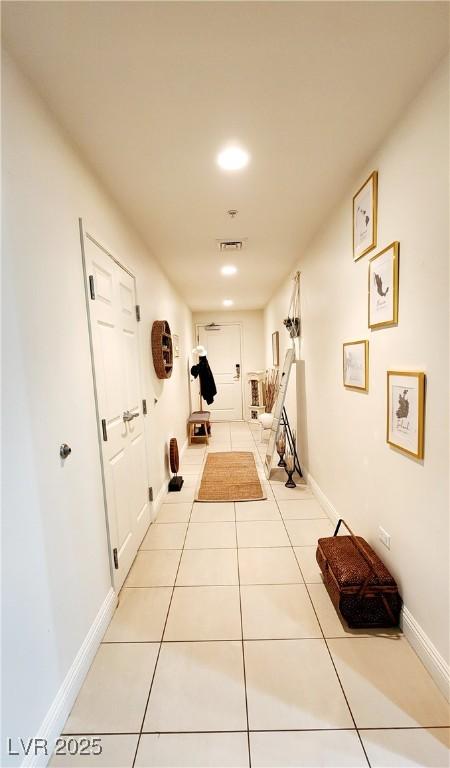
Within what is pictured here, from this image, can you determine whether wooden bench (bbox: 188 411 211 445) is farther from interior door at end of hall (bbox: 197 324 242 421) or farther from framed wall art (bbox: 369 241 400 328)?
framed wall art (bbox: 369 241 400 328)

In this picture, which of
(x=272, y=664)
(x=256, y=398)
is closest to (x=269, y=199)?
(x=272, y=664)

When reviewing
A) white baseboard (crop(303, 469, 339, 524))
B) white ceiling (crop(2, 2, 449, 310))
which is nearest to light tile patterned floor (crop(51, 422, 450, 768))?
white baseboard (crop(303, 469, 339, 524))

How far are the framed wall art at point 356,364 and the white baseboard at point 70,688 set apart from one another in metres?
1.88

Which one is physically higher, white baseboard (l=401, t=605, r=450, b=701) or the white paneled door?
the white paneled door

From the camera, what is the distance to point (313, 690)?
126cm

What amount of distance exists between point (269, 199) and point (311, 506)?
8.32ft

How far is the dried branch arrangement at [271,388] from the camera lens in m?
5.15

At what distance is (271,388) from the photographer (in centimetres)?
538

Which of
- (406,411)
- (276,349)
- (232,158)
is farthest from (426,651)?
(276,349)

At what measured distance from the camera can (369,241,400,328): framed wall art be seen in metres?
1.46

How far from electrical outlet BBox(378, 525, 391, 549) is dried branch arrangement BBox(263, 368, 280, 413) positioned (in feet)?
11.0

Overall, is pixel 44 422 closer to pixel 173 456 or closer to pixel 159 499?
pixel 159 499

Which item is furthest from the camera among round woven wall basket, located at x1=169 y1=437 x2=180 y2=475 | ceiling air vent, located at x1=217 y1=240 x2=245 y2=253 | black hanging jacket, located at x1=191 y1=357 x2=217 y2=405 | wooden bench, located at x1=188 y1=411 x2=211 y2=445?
black hanging jacket, located at x1=191 y1=357 x2=217 y2=405

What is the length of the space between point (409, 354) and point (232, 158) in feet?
4.47
